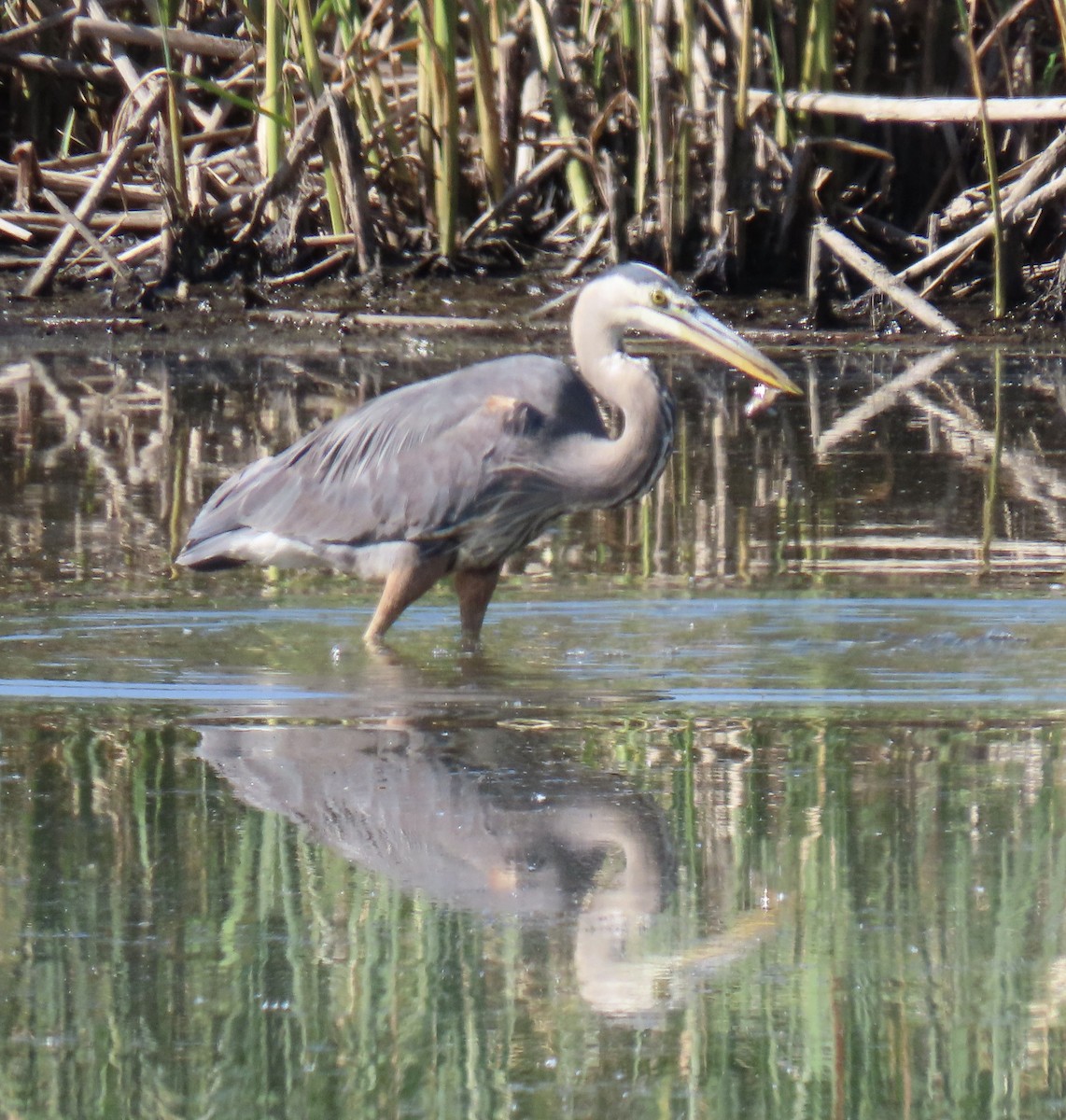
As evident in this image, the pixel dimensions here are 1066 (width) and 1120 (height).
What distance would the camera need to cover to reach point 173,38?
1102cm

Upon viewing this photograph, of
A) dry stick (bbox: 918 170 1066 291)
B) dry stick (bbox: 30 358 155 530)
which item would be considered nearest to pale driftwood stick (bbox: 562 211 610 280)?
dry stick (bbox: 918 170 1066 291)

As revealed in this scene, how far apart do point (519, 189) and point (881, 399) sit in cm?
249

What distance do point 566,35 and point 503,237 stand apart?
1.04m

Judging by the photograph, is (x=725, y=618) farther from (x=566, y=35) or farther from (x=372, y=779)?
(x=566, y=35)

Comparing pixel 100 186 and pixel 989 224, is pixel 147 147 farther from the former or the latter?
pixel 989 224

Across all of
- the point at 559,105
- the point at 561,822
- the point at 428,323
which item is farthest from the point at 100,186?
the point at 561,822

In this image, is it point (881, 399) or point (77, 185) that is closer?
point (881, 399)

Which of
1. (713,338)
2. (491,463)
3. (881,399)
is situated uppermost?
(713,338)

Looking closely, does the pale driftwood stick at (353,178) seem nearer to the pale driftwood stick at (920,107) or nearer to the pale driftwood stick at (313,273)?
the pale driftwood stick at (313,273)

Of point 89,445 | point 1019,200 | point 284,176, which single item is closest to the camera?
point 89,445

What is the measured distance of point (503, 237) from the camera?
10898 mm

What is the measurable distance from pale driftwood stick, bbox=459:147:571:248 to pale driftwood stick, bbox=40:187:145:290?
168 centimetres

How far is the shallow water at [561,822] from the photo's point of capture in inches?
105

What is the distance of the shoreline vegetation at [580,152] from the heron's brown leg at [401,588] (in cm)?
463
